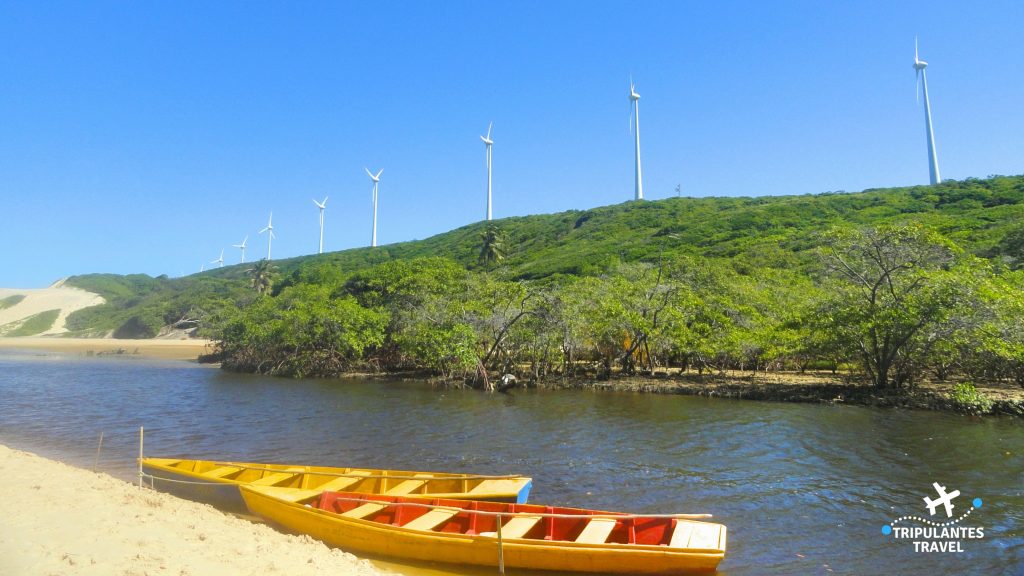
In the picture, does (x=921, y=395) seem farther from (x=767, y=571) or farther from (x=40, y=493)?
(x=40, y=493)

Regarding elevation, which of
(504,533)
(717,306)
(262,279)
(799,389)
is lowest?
(504,533)

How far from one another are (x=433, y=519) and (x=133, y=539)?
4945 mm

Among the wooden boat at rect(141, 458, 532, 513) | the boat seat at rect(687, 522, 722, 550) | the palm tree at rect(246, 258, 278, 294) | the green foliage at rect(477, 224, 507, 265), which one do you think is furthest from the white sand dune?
the boat seat at rect(687, 522, 722, 550)

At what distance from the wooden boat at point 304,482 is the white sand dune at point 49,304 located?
133662 mm

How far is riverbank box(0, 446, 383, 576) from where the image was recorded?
27.2 feet

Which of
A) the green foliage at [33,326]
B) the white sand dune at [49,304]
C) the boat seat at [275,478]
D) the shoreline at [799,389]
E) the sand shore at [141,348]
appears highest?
the white sand dune at [49,304]

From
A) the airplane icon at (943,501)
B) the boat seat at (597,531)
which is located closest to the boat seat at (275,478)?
the boat seat at (597,531)

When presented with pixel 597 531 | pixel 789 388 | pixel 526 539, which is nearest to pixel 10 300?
pixel 789 388

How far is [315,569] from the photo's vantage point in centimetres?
873

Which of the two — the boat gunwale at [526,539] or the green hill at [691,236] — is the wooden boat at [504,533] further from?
the green hill at [691,236]

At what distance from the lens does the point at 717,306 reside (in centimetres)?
3716

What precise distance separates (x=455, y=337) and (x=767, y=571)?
27.3 metres

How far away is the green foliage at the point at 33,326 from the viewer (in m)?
120

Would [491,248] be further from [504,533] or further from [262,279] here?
[504,533]
